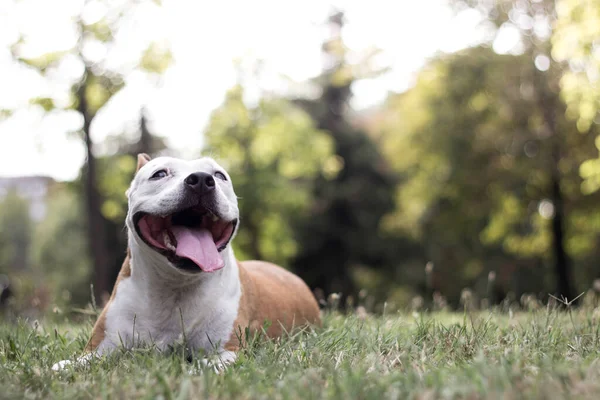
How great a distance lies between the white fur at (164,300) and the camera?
3.78 metres

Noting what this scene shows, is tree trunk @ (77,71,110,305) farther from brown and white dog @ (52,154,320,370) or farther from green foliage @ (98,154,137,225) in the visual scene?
brown and white dog @ (52,154,320,370)

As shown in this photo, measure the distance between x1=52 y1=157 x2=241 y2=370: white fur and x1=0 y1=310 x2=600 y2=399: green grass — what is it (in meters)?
0.24

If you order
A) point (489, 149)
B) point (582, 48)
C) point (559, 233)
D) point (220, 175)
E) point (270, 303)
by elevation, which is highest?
point (582, 48)

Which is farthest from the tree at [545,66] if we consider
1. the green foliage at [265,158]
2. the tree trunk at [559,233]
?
the green foliage at [265,158]

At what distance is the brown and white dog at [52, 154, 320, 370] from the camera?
3.66 meters

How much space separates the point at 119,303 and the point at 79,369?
2.40 feet

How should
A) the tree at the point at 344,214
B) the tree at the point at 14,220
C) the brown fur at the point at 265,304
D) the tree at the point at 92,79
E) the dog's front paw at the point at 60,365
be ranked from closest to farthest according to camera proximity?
the dog's front paw at the point at 60,365 < the brown fur at the point at 265,304 < the tree at the point at 92,79 < the tree at the point at 344,214 < the tree at the point at 14,220

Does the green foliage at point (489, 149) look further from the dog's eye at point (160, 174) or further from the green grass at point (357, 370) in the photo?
the dog's eye at point (160, 174)

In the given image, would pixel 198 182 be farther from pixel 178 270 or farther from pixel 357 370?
pixel 357 370

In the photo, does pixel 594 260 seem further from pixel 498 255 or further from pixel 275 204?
pixel 275 204

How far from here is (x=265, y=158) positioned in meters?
21.1

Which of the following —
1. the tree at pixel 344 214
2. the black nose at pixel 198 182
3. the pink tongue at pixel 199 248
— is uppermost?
the black nose at pixel 198 182

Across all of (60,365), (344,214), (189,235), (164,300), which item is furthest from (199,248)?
(344,214)

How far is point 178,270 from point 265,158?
17.6m
